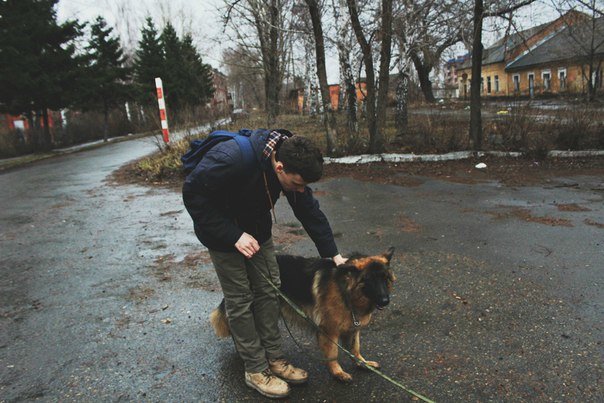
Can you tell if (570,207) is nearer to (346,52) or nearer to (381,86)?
(381,86)

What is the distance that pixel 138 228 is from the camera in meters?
7.34

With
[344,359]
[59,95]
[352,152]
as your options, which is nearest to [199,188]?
[344,359]

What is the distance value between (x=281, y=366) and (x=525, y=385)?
172 centimetres

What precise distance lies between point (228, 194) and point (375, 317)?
2.05 meters

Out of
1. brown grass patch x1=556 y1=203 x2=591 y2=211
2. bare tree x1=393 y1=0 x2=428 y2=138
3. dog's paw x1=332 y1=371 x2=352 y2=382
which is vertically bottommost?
dog's paw x1=332 y1=371 x2=352 y2=382

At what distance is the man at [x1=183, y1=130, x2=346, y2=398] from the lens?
261 cm

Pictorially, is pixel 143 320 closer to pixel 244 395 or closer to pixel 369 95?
pixel 244 395

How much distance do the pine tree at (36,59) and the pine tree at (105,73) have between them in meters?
1.39

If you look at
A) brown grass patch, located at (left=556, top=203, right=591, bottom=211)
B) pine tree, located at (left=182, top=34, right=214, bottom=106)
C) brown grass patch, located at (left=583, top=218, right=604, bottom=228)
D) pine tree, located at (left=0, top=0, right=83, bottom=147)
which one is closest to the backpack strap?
brown grass patch, located at (left=583, top=218, right=604, bottom=228)

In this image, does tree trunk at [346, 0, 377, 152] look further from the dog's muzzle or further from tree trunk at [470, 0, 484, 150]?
the dog's muzzle

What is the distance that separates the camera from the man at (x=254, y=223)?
8.57 feet

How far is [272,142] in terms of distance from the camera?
2725 mm

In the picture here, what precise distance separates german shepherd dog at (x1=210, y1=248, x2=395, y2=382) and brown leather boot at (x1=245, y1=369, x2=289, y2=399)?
1.29 feet

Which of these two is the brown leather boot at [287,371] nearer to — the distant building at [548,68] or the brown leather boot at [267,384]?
the brown leather boot at [267,384]
